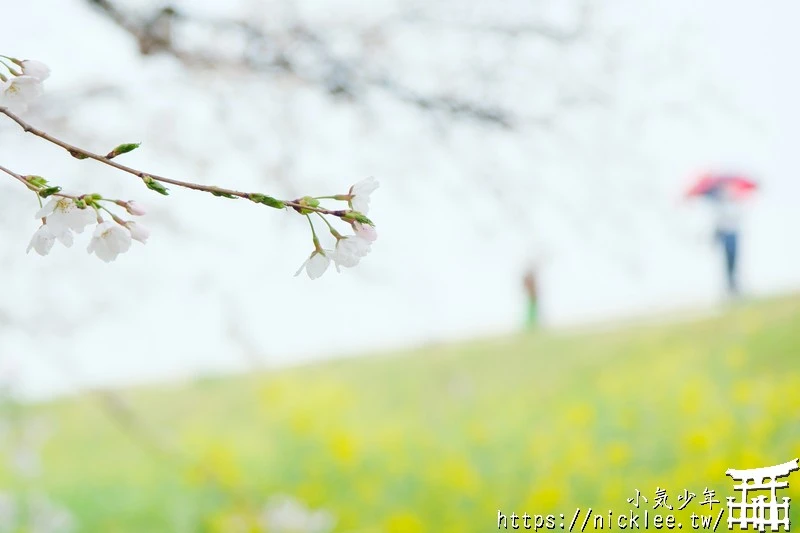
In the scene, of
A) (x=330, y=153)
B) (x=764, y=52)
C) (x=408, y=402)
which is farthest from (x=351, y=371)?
(x=764, y=52)

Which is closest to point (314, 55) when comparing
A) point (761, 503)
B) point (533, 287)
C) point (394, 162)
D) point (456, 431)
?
point (394, 162)

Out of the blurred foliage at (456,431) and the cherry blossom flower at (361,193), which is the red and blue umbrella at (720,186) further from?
the cherry blossom flower at (361,193)

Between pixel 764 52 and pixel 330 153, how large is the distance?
788 mm

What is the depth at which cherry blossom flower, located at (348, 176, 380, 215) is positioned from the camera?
0.36m

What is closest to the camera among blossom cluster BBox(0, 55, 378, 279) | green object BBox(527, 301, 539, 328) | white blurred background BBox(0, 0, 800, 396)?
blossom cluster BBox(0, 55, 378, 279)

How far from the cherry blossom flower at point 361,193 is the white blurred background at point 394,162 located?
0.92 metres

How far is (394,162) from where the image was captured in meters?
1.40

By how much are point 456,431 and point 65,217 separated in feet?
4.00

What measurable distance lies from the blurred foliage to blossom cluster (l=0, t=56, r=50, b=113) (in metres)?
1.14

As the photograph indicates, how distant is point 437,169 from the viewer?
4.58 feet

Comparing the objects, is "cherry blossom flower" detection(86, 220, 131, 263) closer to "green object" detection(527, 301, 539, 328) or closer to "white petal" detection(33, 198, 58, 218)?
"white petal" detection(33, 198, 58, 218)

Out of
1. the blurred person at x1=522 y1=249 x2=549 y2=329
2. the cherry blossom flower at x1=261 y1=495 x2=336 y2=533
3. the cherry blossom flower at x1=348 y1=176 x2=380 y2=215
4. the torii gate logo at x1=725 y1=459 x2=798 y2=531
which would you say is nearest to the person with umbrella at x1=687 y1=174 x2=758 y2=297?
the blurred person at x1=522 y1=249 x2=549 y2=329

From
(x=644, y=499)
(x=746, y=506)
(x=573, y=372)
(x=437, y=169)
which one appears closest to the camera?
(x=746, y=506)

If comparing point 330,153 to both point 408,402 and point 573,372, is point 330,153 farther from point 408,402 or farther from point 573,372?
point 573,372
